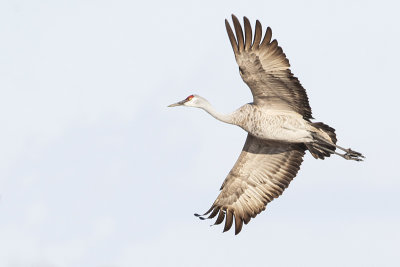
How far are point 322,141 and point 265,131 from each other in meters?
1.30

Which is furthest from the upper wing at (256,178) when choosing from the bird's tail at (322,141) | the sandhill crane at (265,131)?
the bird's tail at (322,141)

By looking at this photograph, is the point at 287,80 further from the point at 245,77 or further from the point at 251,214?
the point at 251,214

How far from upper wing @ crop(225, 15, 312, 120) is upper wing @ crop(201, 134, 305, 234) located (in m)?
1.65

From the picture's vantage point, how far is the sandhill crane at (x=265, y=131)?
Answer: 58.1ft

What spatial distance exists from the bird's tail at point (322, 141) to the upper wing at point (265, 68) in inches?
27.0

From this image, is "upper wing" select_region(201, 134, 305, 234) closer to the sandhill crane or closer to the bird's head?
the sandhill crane

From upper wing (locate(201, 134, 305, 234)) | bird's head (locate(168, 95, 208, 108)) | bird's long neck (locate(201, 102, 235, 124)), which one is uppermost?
bird's head (locate(168, 95, 208, 108))

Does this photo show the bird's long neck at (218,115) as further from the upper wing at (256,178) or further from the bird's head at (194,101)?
the upper wing at (256,178)

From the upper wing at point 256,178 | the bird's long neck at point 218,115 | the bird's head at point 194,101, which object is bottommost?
the upper wing at point 256,178

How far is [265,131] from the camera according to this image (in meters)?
18.7

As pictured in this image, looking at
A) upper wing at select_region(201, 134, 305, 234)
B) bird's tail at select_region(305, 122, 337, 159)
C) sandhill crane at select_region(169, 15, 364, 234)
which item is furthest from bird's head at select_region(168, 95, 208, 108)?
bird's tail at select_region(305, 122, 337, 159)

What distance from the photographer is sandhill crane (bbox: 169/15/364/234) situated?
17.7 meters

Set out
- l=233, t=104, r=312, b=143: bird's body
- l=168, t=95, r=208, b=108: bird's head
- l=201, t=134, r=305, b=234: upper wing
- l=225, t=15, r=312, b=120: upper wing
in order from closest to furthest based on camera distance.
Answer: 1. l=225, t=15, r=312, b=120: upper wing
2. l=233, t=104, r=312, b=143: bird's body
3. l=168, t=95, r=208, b=108: bird's head
4. l=201, t=134, r=305, b=234: upper wing

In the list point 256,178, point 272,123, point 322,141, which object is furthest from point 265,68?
point 256,178
